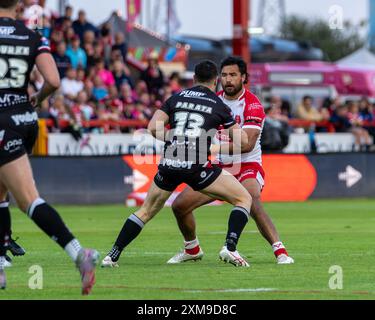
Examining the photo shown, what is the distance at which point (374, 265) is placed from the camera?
42.1 feet

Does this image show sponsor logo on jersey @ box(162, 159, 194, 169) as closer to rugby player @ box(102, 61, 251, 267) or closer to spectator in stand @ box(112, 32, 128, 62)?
rugby player @ box(102, 61, 251, 267)

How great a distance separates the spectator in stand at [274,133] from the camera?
27.2 m

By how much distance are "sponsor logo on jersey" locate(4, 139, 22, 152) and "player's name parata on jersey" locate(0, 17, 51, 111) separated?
0.97 ft

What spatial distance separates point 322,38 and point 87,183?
76.9m

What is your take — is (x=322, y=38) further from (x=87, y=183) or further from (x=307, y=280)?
(x=307, y=280)

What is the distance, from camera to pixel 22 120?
10.2 m

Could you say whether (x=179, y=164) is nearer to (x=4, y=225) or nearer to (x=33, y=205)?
(x=4, y=225)

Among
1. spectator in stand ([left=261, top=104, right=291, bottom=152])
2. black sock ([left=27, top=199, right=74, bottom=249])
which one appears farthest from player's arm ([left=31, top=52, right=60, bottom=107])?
spectator in stand ([left=261, top=104, right=291, bottom=152])

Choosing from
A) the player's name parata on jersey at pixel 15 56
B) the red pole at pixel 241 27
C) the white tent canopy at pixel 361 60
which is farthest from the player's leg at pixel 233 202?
the white tent canopy at pixel 361 60

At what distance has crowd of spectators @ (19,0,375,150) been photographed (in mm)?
27453

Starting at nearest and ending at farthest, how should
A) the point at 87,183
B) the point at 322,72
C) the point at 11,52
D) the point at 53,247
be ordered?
the point at 11,52 < the point at 53,247 < the point at 87,183 < the point at 322,72

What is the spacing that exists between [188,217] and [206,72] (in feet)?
5.52

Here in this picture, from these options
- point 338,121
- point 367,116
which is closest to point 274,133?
point 338,121

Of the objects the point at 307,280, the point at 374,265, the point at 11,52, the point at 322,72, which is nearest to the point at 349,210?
the point at 374,265
